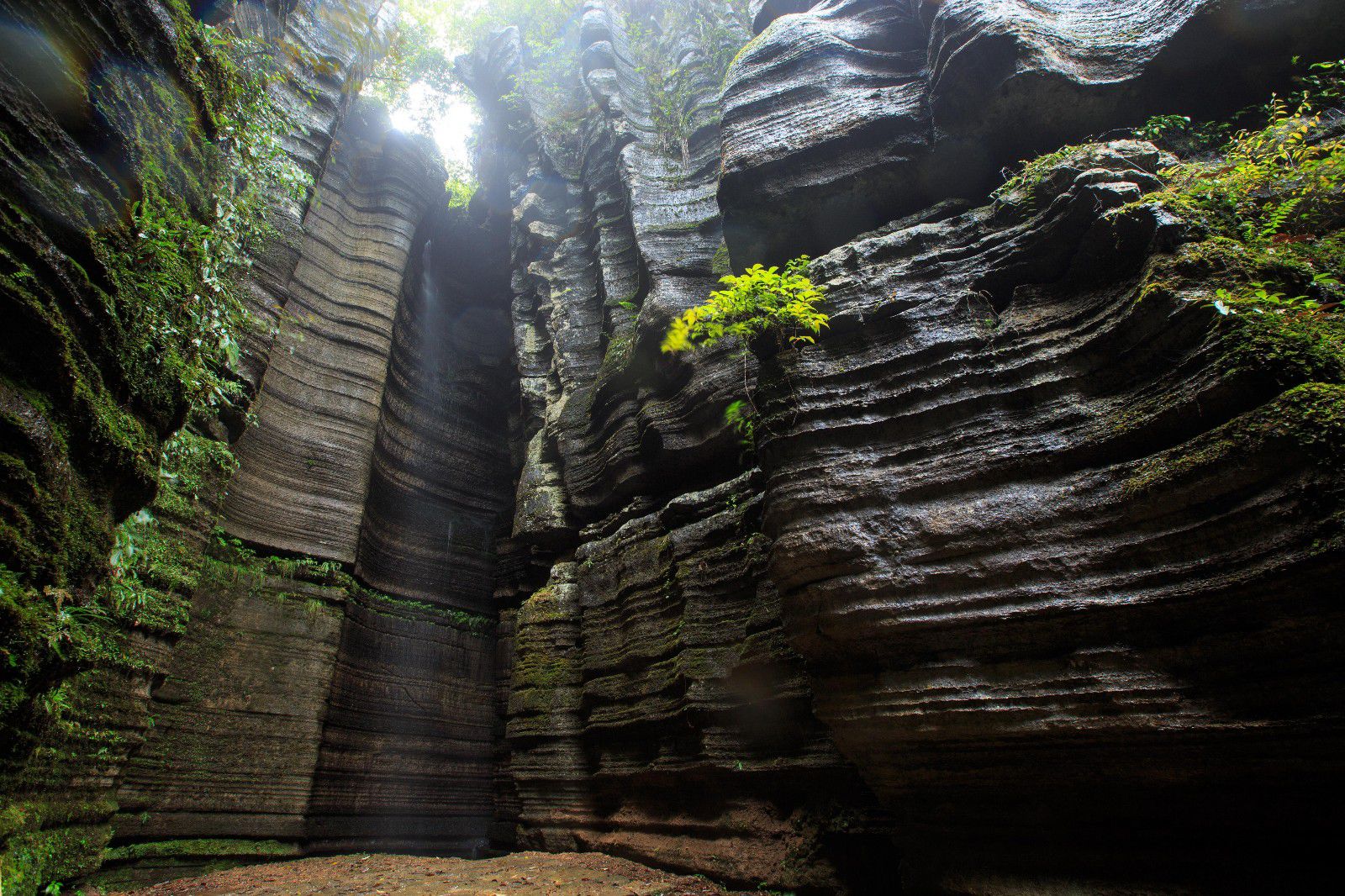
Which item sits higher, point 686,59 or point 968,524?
point 686,59

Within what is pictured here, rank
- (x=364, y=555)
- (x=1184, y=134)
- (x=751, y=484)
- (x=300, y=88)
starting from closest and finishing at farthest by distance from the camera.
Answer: (x=1184, y=134), (x=751, y=484), (x=364, y=555), (x=300, y=88)

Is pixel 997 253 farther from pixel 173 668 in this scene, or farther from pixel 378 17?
pixel 378 17

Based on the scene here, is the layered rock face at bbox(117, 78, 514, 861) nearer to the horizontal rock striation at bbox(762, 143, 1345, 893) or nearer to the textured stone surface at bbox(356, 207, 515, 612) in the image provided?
the textured stone surface at bbox(356, 207, 515, 612)

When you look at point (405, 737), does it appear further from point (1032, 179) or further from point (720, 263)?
point (1032, 179)

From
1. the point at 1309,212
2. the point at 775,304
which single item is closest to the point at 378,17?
the point at 775,304

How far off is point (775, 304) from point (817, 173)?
214 cm

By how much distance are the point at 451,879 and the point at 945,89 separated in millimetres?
8983

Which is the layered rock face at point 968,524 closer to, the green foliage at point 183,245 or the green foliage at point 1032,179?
the green foliage at point 1032,179

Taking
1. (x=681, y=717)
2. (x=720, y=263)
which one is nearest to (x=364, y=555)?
(x=681, y=717)

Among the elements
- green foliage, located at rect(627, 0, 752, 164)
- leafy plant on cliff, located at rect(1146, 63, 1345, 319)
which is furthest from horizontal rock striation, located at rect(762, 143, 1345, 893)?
green foliage, located at rect(627, 0, 752, 164)

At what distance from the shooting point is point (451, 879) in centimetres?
627

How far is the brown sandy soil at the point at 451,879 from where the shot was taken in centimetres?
548

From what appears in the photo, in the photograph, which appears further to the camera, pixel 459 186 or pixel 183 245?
pixel 459 186

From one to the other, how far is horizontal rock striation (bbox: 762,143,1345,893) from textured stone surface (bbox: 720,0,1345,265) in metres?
1.26
